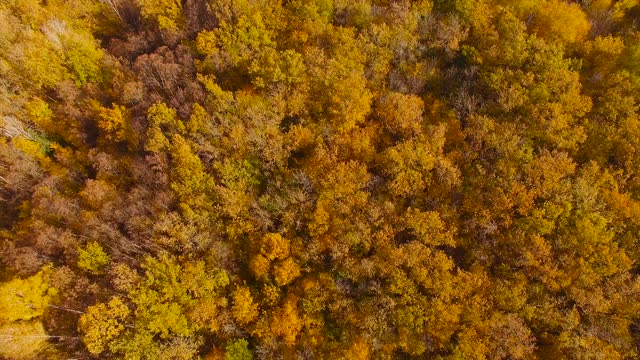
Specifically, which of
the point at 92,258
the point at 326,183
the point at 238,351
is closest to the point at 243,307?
the point at 238,351

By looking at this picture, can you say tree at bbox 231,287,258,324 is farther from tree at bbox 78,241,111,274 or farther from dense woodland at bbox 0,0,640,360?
tree at bbox 78,241,111,274

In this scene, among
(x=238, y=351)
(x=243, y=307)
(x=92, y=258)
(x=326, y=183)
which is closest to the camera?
(x=238, y=351)

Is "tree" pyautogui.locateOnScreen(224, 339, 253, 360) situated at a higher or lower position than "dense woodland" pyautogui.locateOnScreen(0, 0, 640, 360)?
lower

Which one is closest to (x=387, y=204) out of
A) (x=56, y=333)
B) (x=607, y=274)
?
(x=607, y=274)

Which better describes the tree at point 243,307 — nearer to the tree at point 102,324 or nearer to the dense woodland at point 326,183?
the dense woodland at point 326,183

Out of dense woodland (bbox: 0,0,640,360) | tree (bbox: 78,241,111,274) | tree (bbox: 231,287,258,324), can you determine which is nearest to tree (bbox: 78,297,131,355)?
dense woodland (bbox: 0,0,640,360)

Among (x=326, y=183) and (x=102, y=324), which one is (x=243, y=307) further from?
(x=326, y=183)

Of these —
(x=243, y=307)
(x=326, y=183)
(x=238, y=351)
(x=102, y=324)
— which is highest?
(x=326, y=183)

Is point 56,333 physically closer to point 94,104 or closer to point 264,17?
point 94,104
